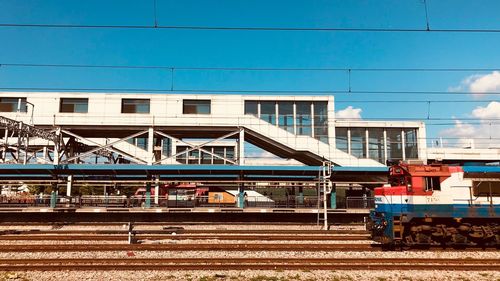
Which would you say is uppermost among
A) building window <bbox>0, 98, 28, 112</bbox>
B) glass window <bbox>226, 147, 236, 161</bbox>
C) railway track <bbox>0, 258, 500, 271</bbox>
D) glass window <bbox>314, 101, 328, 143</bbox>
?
building window <bbox>0, 98, 28, 112</bbox>

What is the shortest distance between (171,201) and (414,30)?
22.4 metres

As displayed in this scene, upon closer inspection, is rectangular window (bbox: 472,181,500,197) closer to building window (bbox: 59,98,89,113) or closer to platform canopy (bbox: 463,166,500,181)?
platform canopy (bbox: 463,166,500,181)

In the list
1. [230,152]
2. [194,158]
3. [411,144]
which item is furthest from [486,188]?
[230,152]

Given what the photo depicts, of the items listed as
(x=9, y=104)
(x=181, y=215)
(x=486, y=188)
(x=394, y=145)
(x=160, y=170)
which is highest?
(x=9, y=104)

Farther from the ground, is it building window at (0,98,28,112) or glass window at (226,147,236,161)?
building window at (0,98,28,112)

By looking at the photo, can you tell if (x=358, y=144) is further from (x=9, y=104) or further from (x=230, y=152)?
(x=9, y=104)

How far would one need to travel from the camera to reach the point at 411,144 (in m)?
44.2

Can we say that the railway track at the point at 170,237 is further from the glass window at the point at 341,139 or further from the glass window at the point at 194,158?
the glass window at the point at 194,158

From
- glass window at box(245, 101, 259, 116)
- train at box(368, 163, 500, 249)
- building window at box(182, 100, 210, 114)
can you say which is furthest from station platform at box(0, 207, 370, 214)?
glass window at box(245, 101, 259, 116)

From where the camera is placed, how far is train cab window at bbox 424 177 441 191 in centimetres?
1559

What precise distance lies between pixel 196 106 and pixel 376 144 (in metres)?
22.4

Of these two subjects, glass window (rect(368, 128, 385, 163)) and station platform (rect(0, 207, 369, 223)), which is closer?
station platform (rect(0, 207, 369, 223))

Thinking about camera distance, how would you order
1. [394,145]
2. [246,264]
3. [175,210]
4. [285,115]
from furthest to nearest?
[394,145] < [285,115] < [175,210] < [246,264]

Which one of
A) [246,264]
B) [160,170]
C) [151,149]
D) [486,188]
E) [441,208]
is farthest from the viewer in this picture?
[151,149]
